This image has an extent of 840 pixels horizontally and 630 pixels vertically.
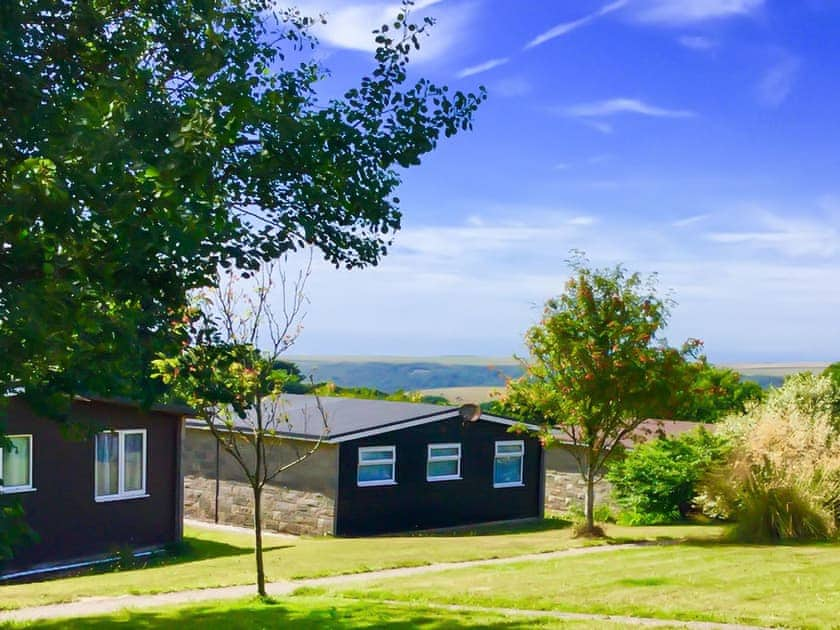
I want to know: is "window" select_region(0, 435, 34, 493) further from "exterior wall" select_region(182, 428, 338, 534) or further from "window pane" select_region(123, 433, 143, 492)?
"exterior wall" select_region(182, 428, 338, 534)

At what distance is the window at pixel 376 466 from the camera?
81.3 feet

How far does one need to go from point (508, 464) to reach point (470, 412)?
2583 mm

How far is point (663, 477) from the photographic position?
2773cm

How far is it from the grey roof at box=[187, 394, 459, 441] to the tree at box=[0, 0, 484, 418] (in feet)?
40.3

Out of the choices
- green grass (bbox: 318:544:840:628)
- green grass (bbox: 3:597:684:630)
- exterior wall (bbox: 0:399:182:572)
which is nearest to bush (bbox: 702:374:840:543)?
green grass (bbox: 318:544:840:628)

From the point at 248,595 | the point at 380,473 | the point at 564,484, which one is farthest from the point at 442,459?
the point at 248,595

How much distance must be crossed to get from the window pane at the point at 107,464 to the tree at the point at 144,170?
1027 cm

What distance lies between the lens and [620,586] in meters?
14.5

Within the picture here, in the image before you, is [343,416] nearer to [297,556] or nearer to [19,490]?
[297,556]

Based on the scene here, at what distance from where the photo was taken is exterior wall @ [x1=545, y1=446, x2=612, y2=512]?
31062 mm

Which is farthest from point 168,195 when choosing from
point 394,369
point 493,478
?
point 394,369

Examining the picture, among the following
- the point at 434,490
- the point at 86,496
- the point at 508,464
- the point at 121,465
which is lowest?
the point at 434,490

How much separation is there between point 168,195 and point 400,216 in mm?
5558

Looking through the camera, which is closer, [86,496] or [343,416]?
[86,496]
